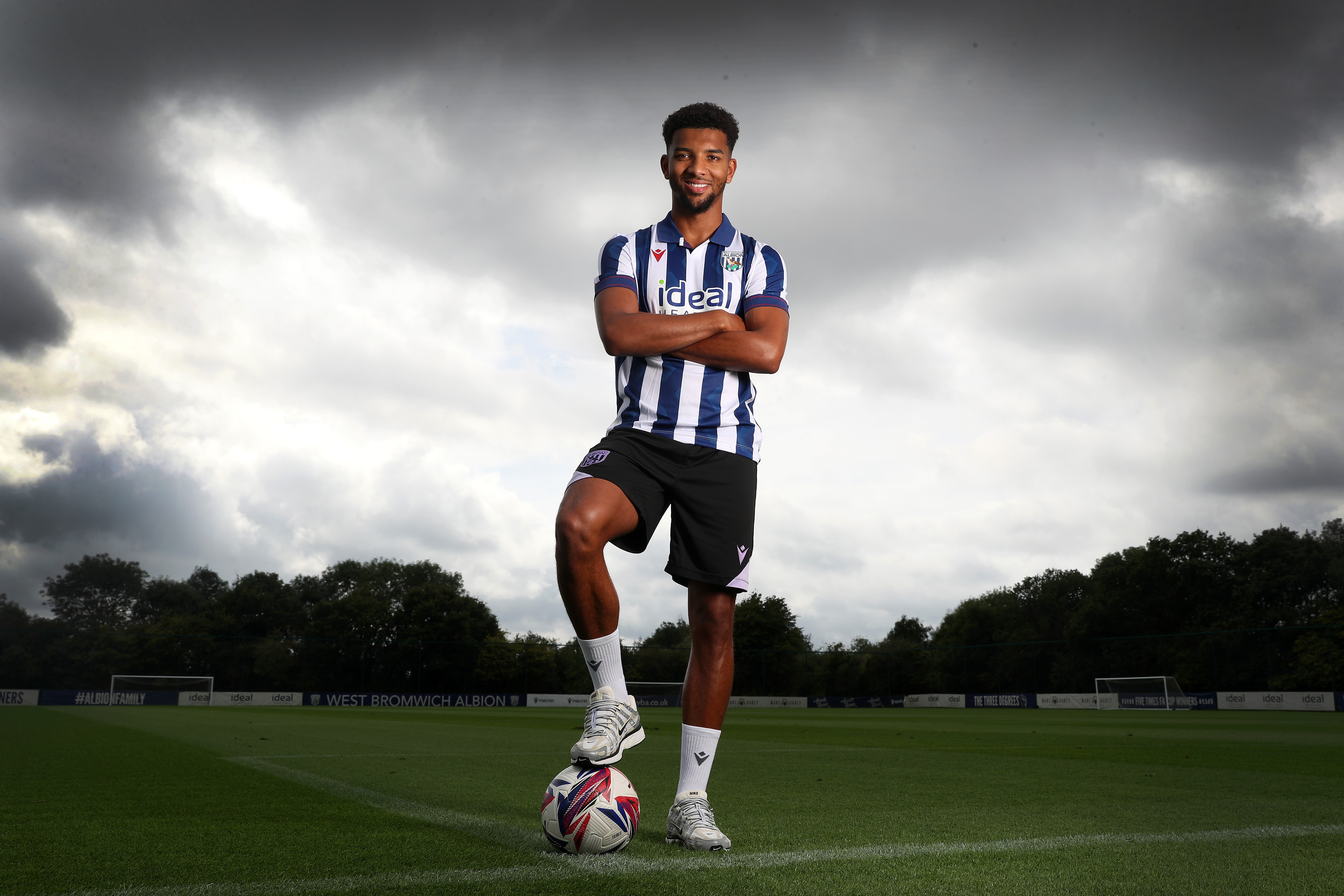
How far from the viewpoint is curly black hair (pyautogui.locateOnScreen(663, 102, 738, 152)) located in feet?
10.2

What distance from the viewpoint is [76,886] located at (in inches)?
79.3

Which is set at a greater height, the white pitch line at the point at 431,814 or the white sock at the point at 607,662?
the white sock at the point at 607,662

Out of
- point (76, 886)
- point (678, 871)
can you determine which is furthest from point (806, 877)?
point (76, 886)

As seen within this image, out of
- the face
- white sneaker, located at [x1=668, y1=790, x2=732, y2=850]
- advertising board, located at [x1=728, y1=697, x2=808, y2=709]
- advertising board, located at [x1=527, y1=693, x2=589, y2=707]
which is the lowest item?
advertising board, located at [x1=728, y1=697, x2=808, y2=709]

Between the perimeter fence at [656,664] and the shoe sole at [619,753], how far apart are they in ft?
104

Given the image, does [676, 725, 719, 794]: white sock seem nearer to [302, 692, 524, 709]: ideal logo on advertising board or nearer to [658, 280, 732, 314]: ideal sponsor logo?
[658, 280, 732, 314]: ideal sponsor logo

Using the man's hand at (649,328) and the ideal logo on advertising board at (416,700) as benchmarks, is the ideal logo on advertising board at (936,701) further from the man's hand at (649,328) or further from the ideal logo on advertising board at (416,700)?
the man's hand at (649,328)

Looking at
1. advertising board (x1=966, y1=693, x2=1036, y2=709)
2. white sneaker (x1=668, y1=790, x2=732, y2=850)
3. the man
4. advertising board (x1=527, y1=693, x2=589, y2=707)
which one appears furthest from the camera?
advertising board (x1=527, y1=693, x2=589, y2=707)

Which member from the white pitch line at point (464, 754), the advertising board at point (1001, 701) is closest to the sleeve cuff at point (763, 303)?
the white pitch line at point (464, 754)

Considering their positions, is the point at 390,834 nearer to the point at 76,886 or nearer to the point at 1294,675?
the point at 76,886

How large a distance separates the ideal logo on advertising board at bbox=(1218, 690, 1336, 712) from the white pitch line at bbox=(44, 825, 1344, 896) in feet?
93.3

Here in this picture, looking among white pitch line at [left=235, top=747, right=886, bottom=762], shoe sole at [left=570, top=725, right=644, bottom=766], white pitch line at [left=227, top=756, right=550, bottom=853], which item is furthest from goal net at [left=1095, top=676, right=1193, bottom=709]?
shoe sole at [left=570, top=725, right=644, bottom=766]

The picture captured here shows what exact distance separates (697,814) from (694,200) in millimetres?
1951

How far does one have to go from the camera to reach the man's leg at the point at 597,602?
2.53 metres
